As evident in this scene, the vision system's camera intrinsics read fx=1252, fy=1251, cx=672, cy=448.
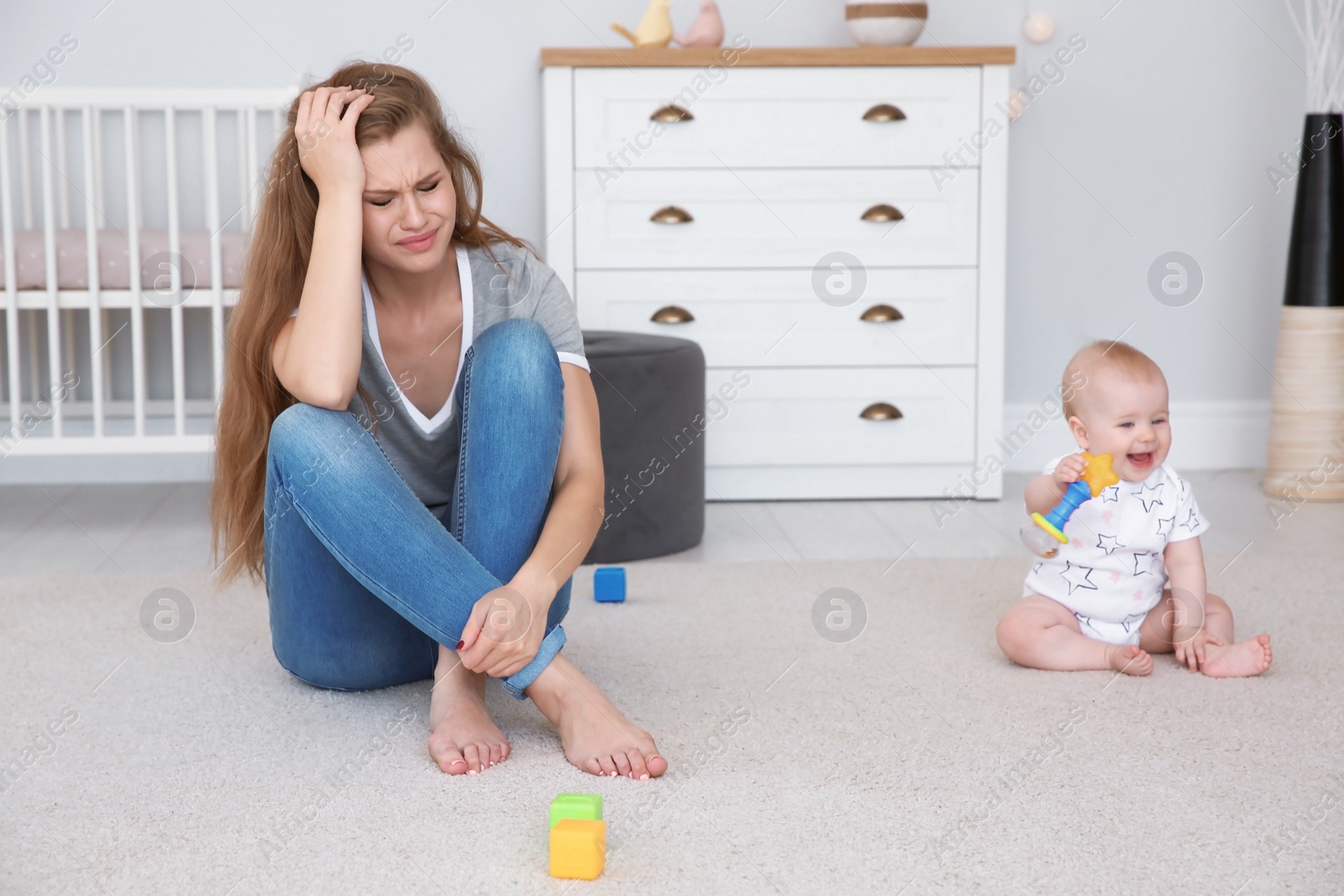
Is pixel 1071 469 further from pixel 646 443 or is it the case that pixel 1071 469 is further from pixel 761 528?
pixel 761 528

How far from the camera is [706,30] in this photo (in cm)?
239

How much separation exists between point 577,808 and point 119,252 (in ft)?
5.04

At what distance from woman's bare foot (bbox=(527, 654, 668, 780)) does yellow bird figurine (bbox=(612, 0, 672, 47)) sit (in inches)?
61.9

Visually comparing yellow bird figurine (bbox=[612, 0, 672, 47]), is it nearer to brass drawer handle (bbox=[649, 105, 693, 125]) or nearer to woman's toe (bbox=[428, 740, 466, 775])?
brass drawer handle (bbox=[649, 105, 693, 125])

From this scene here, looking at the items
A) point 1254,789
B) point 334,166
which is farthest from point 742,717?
point 334,166

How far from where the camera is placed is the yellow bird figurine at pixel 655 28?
7.89 ft

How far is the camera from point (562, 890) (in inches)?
36.0

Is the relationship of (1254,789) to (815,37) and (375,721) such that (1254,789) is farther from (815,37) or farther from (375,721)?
(815,37)

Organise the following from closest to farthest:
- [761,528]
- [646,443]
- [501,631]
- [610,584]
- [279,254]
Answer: [501,631] → [279,254] → [610,584] → [646,443] → [761,528]

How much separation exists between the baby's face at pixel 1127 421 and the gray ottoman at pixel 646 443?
0.77 metres

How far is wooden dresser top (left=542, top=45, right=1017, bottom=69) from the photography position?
2.27 m

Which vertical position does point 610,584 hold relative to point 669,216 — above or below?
below

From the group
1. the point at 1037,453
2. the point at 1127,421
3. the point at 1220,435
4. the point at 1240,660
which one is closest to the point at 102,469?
the point at 1037,453

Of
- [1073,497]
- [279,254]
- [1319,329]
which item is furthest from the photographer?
[1319,329]
